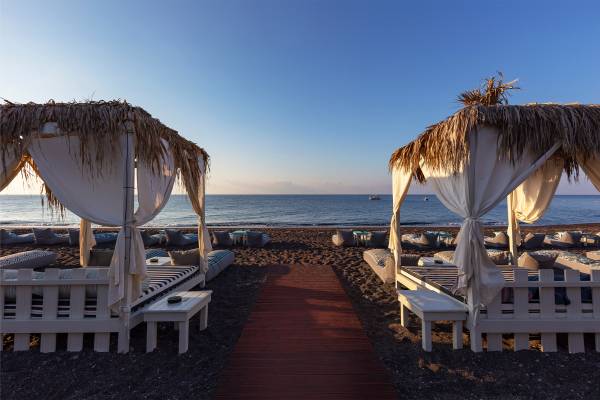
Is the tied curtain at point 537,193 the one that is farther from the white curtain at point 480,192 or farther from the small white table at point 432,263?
the white curtain at point 480,192

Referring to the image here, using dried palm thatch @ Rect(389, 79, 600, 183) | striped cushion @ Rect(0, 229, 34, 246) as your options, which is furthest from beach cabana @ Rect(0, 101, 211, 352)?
striped cushion @ Rect(0, 229, 34, 246)

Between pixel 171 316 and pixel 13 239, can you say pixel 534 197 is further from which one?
pixel 13 239

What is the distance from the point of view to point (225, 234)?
10031mm

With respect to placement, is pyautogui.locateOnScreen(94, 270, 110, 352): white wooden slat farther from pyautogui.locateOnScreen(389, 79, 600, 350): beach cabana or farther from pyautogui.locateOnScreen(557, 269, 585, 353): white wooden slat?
pyautogui.locateOnScreen(557, 269, 585, 353): white wooden slat

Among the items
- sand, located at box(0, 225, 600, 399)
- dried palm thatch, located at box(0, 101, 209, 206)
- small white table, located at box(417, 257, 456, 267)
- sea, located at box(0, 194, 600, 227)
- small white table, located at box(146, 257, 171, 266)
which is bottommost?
sea, located at box(0, 194, 600, 227)

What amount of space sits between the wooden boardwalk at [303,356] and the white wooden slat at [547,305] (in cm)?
209

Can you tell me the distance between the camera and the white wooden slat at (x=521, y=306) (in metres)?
3.05

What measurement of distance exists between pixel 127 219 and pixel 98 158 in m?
0.87

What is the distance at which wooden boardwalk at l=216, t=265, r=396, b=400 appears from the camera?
236 cm

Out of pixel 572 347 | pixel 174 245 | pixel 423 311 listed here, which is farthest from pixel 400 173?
pixel 174 245

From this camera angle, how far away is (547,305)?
308 centimetres

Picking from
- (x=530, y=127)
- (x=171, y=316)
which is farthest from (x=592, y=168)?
(x=171, y=316)

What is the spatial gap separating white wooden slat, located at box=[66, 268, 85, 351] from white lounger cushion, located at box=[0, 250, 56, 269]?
457 centimetres

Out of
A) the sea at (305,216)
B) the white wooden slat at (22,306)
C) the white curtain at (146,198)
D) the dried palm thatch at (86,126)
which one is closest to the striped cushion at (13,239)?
the sea at (305,216)
